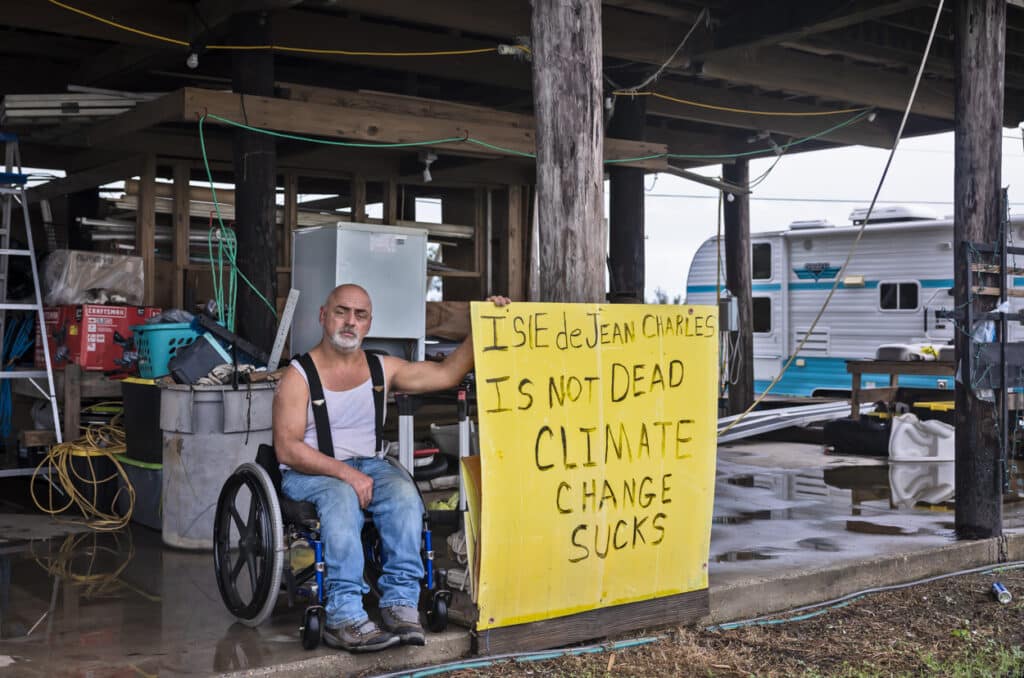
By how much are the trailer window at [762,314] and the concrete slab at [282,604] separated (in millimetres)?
8795

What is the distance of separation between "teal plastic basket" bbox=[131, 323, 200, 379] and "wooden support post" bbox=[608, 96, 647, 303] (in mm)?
4461

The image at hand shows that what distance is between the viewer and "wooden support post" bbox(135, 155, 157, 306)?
9.09 m

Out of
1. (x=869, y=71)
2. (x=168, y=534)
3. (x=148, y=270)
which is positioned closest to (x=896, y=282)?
(x=869, y=71)

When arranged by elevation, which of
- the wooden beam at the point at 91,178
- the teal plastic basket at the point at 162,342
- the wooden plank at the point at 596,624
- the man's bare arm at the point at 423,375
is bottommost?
the wooden plank at the point at 596,624

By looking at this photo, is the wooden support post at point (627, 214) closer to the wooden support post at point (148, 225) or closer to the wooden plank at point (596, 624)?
the wooden support post at point (148, 225)

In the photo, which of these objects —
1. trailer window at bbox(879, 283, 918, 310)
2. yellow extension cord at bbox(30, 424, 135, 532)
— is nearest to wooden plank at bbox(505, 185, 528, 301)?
yellow extension cord at bbox(30, 424, 135, 532)

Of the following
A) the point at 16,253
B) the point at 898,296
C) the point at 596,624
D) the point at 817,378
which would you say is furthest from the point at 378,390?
the point at 817,378

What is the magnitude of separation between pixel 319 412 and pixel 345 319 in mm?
413

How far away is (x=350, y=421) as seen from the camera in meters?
4.97

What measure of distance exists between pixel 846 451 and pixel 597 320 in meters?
7.86

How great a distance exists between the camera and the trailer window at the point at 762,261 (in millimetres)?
18312

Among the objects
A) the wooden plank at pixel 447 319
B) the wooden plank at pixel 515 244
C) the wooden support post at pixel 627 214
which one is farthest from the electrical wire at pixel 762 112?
the wooden plank at pixel 447 319

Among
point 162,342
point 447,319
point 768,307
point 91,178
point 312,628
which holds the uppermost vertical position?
point 91,178

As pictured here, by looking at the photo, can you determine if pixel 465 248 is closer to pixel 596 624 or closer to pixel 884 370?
pixel 884 370
